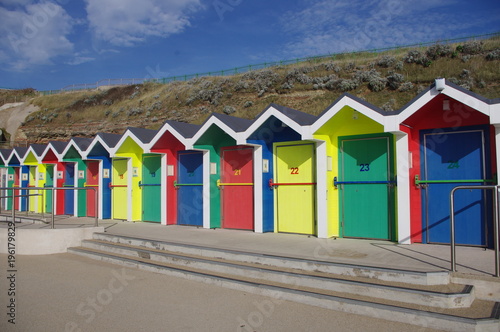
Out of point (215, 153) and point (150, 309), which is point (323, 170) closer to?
point (215, 153)

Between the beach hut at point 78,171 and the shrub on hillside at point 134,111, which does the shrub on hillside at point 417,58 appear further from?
the beach hut at point 78,171

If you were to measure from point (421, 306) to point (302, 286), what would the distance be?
174 centimetres

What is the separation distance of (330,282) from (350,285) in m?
0.31

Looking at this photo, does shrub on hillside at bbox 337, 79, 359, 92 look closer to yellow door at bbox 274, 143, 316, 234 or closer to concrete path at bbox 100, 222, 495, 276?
yellow door at bbox 274, 143, 316, 234

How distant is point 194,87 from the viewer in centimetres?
4228

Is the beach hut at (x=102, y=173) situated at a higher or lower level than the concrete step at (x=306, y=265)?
higher

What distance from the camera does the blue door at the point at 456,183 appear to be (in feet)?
24.8

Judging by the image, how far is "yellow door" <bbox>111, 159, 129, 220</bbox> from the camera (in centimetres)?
1407

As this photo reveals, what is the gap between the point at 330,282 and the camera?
5746 millimetres

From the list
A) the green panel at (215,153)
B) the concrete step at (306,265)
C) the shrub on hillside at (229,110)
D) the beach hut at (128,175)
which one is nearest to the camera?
the concrete step at (306,265)

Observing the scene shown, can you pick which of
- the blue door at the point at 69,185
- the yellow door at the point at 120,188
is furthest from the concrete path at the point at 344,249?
the blue door at the point at 69,185

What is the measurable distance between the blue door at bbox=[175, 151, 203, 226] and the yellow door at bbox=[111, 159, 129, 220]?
8.88ft

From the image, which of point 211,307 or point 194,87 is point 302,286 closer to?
point 211,307

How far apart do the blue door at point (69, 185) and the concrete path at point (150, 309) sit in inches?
338
